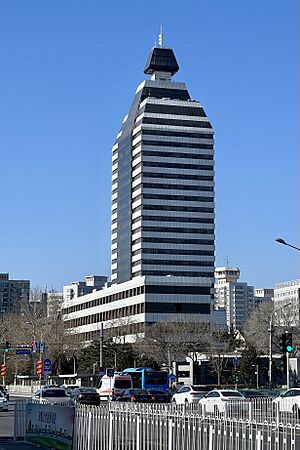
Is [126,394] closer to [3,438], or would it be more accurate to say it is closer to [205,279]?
[3,438]

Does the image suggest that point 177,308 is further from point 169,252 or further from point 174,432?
point 174,432

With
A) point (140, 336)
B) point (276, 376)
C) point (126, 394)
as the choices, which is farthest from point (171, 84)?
point (126, 394)

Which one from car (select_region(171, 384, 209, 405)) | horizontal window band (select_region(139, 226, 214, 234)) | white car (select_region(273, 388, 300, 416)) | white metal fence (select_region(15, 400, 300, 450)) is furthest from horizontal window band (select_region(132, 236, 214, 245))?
white metal fence (select_region(15, 400, 300, 450))

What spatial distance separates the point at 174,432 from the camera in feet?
56.7

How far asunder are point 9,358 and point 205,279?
61.8m

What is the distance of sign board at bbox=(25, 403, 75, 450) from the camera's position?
71.1 feet

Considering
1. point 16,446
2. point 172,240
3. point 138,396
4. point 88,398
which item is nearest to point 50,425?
point 16,446

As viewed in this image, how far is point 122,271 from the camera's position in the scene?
19375cm

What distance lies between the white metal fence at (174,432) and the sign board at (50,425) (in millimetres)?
377

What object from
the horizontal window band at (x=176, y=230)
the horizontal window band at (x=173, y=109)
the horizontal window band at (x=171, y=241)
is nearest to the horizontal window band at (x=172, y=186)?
the horizontal window band at (x=176, y=230)

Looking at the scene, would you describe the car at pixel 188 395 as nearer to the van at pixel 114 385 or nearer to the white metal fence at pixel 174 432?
the van at pixel 114 385

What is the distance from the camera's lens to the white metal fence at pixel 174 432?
Answer: 14.4m

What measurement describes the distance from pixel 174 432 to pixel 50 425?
6.89 metres

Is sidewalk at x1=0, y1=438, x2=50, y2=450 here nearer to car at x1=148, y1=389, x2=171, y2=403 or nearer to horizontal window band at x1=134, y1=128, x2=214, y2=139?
car at x1=148, y1=389, x2=171, y2=403
